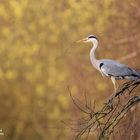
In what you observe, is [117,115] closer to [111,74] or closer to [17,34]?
[111,74]

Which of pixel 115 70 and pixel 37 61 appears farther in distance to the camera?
pixel 37 61

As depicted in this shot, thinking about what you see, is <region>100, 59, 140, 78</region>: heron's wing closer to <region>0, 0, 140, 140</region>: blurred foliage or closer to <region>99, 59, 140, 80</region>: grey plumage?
<region>99, 59, 140, 80</region>: grey plumage

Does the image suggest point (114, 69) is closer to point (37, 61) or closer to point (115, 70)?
point (115, 70)

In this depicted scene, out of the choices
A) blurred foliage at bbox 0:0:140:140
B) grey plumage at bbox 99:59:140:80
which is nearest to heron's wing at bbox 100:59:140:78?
grey plumage at bbox 99:59:140:80

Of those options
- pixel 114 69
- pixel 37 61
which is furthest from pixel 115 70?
pixel 37 61

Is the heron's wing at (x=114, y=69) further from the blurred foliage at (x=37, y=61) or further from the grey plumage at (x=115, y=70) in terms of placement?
the blurred foliage at (x=37, y=61)

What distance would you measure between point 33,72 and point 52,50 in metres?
0.93

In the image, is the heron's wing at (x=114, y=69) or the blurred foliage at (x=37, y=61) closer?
the heron's wing at (x=114, y=69)

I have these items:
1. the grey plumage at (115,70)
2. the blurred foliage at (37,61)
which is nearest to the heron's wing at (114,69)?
the grey plumage at (115,70)

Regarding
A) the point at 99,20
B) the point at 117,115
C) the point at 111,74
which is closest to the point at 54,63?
the point at 99,20

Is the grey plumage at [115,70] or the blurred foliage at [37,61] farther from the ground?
the blurred foliage at [37,61]

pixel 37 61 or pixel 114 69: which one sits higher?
pixel 37 61

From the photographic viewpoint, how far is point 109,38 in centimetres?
1833

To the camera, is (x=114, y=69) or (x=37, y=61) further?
(x=37, y=61)
